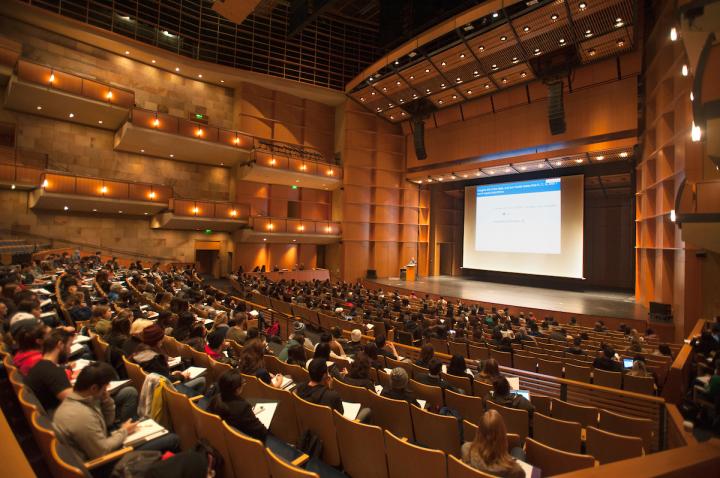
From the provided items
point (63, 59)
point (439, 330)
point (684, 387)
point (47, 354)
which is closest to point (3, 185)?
point (63, 59)

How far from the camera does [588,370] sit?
5637 mm

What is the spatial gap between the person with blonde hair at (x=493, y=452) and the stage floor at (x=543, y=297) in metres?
11.5

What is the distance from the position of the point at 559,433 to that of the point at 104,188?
1625cm

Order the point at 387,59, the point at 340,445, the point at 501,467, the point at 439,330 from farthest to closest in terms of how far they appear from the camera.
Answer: the point at 387,59 → the point at 439,330 → the point at 340,445 → the point at 501,467

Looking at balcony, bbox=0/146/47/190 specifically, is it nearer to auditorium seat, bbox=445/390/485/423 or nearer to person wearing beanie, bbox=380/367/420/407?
person wearing beanie, bbox=380/367/420/407

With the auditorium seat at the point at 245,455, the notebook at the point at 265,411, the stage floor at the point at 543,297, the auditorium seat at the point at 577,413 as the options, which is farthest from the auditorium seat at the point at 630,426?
the stage floor at the point at 543,297

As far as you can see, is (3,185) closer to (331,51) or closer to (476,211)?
(331,51)

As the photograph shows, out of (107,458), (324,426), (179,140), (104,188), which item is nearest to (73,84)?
(104,188)

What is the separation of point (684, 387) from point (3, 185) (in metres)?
19.0

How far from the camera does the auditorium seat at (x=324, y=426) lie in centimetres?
290

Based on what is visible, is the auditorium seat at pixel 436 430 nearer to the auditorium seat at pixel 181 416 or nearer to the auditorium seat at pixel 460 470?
the auditorium seat at pixel 460 470

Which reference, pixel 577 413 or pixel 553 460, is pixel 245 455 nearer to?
pixel 553 460

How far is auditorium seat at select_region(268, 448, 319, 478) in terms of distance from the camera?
76.4 inches

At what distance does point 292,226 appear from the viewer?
63.0 feet
